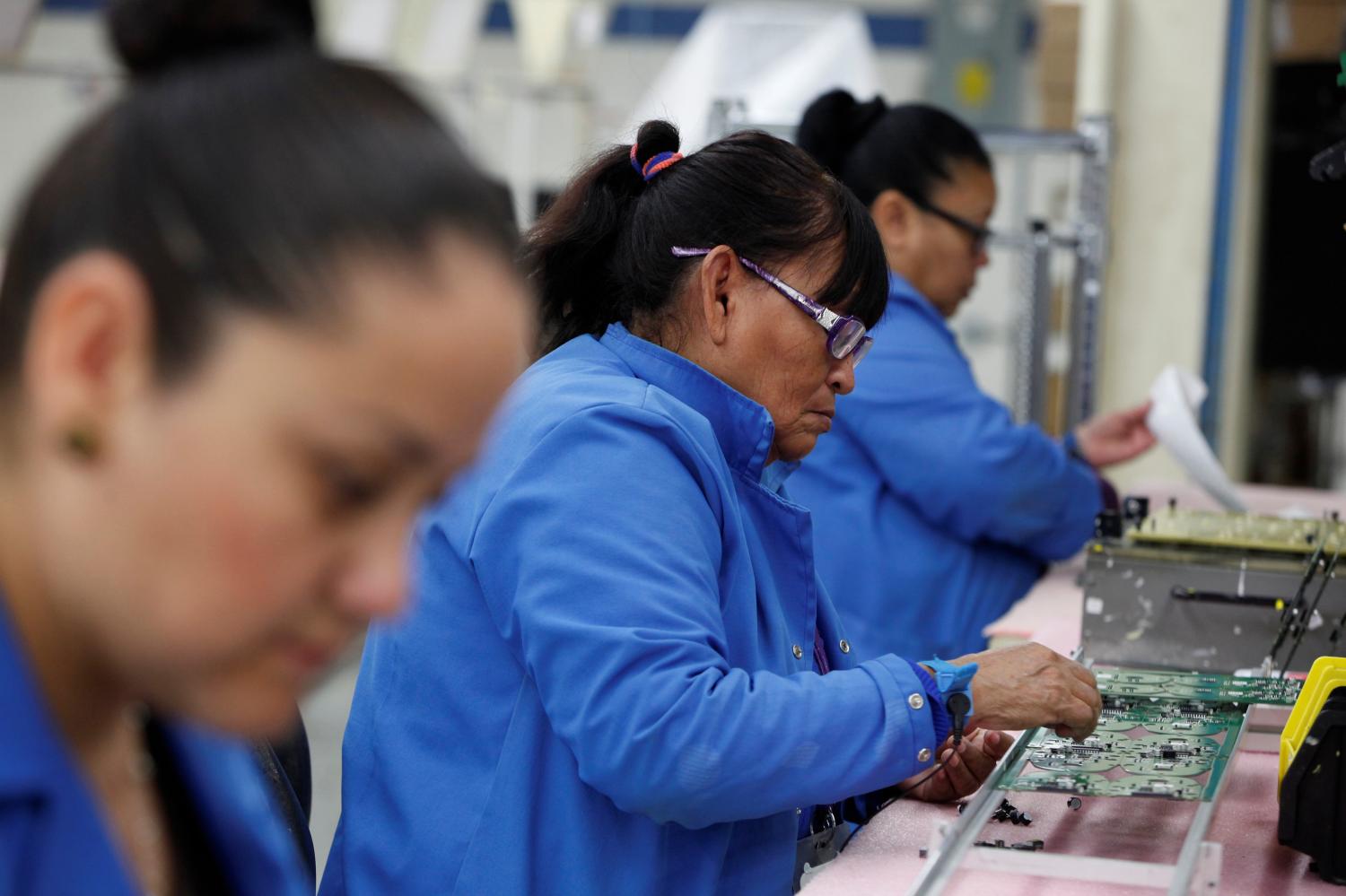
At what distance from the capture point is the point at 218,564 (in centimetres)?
63

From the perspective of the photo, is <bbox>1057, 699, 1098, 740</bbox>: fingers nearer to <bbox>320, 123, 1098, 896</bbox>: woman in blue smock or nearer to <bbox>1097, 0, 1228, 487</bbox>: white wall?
<bbox>320, 123, 1098, 896</bbox>: woman in blue smock

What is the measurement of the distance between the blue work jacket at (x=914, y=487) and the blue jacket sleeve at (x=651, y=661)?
1384 mm

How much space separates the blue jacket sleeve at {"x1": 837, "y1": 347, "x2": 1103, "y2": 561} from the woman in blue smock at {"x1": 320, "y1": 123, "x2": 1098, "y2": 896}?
105 cm

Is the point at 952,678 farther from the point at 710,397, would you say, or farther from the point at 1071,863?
the point at 710,397

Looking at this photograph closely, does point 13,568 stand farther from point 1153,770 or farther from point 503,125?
point 503,125

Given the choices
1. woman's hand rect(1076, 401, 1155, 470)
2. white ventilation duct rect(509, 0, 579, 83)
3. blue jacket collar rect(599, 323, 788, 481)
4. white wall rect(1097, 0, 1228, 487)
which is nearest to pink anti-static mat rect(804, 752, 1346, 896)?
blue jacket collar rect(599, 323, 788, 481)

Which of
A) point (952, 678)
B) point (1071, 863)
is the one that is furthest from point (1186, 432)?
point (1071, 863)

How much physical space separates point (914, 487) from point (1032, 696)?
4.33ft

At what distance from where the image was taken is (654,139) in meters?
1.82

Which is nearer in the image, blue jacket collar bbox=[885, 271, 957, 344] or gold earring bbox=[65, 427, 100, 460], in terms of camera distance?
gold earring bbox=[65, 427, 100, 460]

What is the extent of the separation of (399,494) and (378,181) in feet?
0.46

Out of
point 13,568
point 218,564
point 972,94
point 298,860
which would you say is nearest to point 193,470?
point 218,564

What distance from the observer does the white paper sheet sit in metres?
2.99

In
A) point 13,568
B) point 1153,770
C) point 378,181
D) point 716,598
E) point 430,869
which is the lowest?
point 430,869
